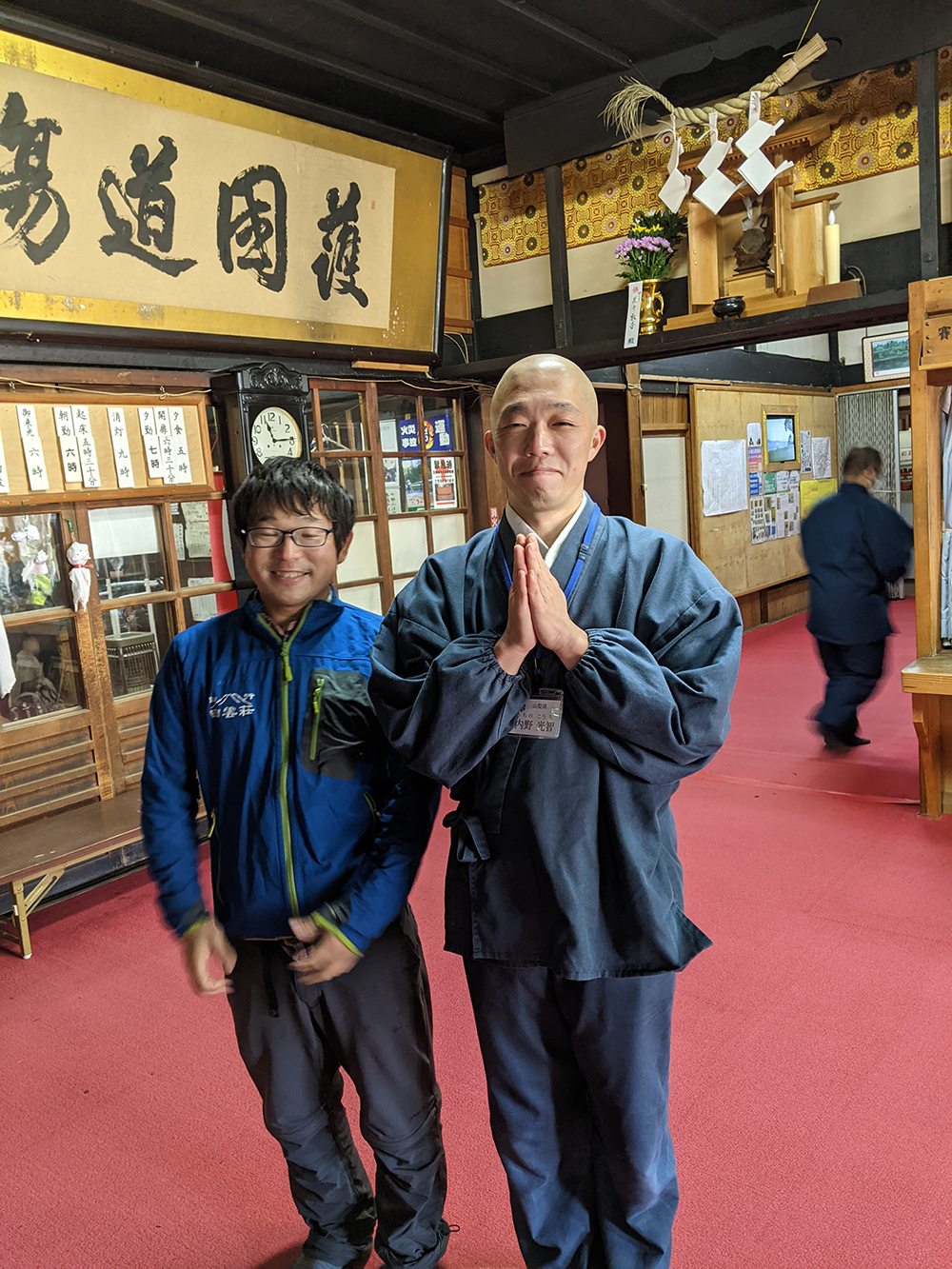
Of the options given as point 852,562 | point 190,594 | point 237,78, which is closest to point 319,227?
point 237,78

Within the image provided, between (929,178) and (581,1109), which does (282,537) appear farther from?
(929,178)

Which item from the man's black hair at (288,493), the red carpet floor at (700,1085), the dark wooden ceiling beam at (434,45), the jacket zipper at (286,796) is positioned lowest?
the red carpet floor at (700,1085)

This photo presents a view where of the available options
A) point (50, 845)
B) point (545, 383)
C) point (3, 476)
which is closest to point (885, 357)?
point (3, 476)

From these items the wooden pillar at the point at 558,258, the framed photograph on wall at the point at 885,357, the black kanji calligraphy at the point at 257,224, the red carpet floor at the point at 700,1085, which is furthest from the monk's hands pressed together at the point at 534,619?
the framed photograph on wall at the point at 885,357

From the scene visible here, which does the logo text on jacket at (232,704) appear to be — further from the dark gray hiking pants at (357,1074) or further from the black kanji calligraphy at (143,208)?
the black kanji calligraphy at (143,208)

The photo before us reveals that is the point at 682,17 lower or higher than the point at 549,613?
higher

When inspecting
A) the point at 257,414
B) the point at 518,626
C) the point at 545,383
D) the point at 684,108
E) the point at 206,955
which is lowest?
the point at 206,955

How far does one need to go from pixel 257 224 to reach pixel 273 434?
895mm

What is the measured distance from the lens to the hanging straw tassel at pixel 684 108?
3.73m

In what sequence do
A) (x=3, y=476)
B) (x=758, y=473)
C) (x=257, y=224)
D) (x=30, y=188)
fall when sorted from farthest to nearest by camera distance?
(x=758, y=473)
(x=257, y=224)
(x=3, y=476)
(x=30, y=188)

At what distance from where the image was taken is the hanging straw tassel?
12.2 feet

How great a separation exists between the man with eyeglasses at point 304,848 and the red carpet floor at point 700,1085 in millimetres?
481

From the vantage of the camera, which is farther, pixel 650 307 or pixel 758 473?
pixel 758 473

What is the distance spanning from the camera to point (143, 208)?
355 cm
